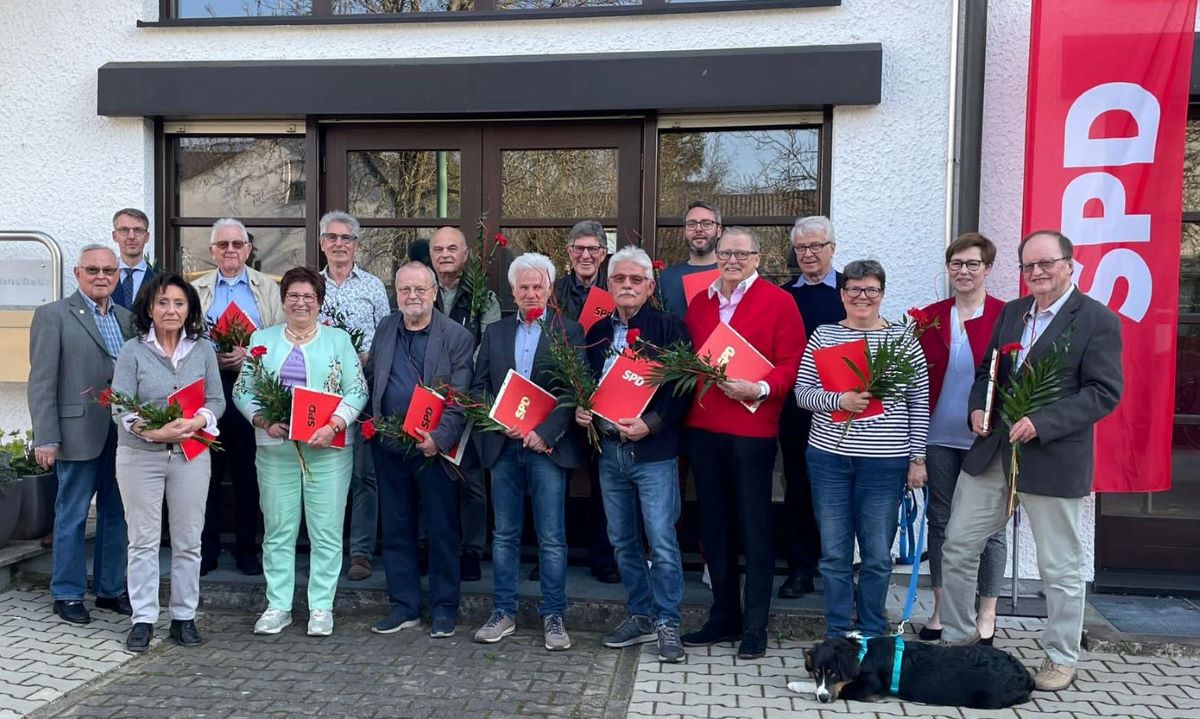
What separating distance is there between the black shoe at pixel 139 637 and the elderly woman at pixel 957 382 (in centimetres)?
A: 395

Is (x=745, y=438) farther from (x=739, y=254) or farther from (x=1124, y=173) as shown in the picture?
(x=1124, y=173)

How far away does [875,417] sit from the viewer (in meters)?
4.32

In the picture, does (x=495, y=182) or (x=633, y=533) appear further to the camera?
(x=495, y=182)

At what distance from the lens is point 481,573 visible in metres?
5.60

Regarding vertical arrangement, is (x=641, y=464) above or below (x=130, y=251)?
below

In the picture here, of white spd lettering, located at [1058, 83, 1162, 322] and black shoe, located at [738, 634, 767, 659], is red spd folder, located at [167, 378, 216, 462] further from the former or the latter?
white spd lettering, located at [1058, 83, 1162, 322]

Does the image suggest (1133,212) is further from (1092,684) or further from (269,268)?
(269,268)

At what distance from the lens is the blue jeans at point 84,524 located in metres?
5.04

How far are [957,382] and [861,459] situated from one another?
2.25 ft

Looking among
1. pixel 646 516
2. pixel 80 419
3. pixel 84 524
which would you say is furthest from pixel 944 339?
pixel 84 524

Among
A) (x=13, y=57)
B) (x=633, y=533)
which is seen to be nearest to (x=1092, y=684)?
(x=633, y=533)

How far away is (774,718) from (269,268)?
4.38m

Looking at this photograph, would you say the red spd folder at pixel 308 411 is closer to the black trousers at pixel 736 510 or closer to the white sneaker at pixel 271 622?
the white sneaker at pixel 271 622

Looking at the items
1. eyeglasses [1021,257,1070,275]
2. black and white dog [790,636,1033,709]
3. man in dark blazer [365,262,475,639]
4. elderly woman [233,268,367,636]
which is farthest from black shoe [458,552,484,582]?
eyeglasses [1021,257,1070,275]
